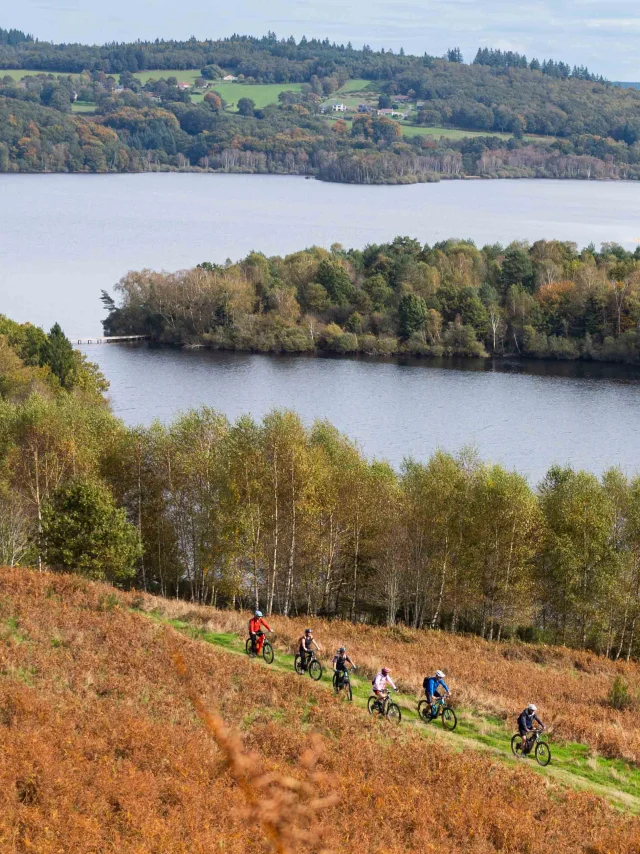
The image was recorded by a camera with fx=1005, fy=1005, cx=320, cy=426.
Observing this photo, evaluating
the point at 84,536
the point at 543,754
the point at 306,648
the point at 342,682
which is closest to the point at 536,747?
the point at 543,754

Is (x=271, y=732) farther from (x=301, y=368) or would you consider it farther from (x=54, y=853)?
(x=301, y=368)

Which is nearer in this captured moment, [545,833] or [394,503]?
[545,833]

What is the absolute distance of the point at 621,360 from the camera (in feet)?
349

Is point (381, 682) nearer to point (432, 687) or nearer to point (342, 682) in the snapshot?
point (432, 687)

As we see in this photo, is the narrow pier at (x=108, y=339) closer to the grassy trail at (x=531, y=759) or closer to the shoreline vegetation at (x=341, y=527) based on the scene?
the shoreline vegetation at (x=341, y=527)

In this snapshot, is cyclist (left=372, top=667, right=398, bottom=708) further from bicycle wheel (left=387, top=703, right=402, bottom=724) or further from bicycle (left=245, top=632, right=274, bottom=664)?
bicycle (left=245, top=632, right=274, bottom=664)

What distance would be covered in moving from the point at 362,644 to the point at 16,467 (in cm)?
1918

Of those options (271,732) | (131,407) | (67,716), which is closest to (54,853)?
(67,716)

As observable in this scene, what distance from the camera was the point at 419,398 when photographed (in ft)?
297

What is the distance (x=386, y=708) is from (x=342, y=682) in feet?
4.60

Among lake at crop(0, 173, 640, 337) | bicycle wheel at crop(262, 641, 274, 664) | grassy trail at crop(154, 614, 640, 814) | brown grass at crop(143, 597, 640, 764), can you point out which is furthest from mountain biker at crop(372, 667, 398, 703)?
lake at crop(0, 173, 640, 337)

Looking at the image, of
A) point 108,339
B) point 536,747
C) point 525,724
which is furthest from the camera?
point 108,339

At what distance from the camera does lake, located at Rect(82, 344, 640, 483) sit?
74.2 meters

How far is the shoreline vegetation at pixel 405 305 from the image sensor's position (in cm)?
10931
